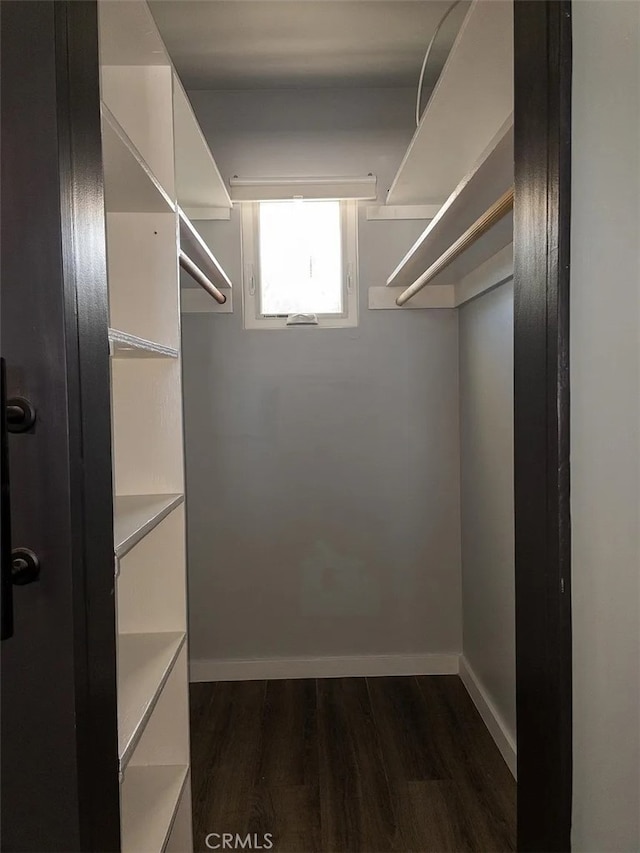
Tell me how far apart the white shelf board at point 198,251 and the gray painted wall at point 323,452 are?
1.24ft

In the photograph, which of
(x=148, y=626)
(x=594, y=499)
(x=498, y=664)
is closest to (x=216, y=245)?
(x=148, y=626)

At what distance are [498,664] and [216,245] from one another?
Result: 2.19 meters

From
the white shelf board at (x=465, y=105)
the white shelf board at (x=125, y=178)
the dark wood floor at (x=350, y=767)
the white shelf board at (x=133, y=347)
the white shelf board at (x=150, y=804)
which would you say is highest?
the white shelf board at (x=465, y=105)

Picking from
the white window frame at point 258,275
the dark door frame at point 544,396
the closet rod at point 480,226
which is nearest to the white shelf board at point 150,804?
the dark door frame at point 544,396

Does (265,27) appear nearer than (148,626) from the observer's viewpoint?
No

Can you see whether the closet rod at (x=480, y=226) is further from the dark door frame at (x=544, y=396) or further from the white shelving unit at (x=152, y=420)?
the white shelving unit at (x=152, y=420)

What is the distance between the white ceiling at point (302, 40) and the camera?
8.23 feet

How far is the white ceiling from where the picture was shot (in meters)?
2.51

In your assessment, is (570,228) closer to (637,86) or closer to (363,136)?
(637,86)

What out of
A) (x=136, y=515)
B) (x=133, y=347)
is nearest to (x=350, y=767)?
(x=136, y=515)

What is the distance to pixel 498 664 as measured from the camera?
2.72 m

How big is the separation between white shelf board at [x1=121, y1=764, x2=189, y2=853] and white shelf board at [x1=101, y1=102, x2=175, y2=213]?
58.9 inches

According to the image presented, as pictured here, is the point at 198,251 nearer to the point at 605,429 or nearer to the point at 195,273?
the point at 195,273

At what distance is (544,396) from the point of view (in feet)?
3.63
